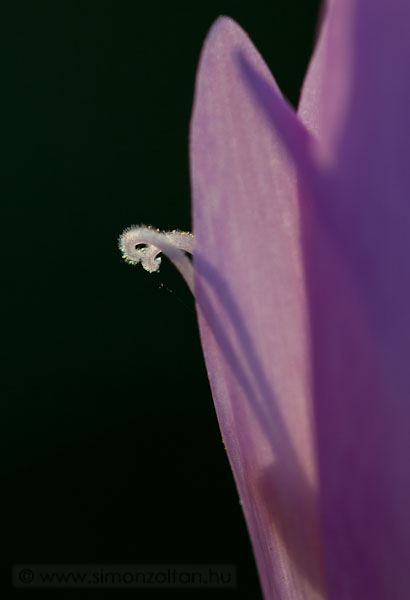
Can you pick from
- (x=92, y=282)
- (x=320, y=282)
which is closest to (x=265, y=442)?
(x=320, y=282)

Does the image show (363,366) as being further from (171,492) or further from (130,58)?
(130,58)

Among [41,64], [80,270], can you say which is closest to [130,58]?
[41,64]

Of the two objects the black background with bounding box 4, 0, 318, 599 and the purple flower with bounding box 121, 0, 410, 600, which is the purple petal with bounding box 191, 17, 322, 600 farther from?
the black background with bounding box 4, 0, 318, 599

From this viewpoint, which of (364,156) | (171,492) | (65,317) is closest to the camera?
(364,156)

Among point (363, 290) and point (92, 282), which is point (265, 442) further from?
point (92, 282)

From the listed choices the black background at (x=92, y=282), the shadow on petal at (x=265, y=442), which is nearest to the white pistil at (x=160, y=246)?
the shadow on petal at (x=265, y=442)

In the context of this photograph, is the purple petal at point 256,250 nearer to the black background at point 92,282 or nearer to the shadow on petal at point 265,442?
the shadow on petal at point 265,442

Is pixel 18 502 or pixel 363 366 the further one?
pixel 18 502
